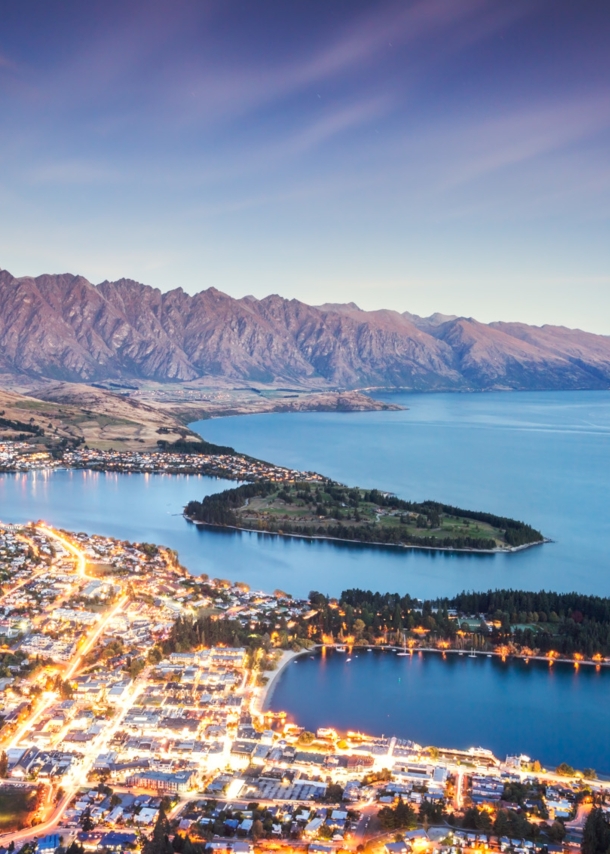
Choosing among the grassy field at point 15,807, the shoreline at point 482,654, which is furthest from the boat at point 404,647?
the grassy field at point 15,807

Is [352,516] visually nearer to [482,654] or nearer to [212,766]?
[482,654]

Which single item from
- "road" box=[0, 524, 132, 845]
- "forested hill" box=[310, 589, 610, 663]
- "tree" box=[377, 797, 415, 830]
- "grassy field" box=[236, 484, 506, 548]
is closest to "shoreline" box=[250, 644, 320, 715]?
"forested hill" box=[310, 589, 610, 663]

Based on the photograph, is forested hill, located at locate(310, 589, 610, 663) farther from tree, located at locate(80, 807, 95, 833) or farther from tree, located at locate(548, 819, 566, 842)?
tree, located at locate(80, 807, 95, 833)

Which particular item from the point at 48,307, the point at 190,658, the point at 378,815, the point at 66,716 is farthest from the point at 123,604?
the point at 48,307

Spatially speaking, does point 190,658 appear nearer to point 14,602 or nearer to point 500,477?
point 14,602

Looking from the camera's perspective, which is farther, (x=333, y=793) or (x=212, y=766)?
(x=212, y=766)

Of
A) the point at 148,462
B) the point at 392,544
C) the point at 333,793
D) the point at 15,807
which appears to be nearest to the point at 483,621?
the point at 392,544

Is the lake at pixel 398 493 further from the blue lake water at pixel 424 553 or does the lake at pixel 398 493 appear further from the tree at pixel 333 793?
the tree at pixel 333 793
